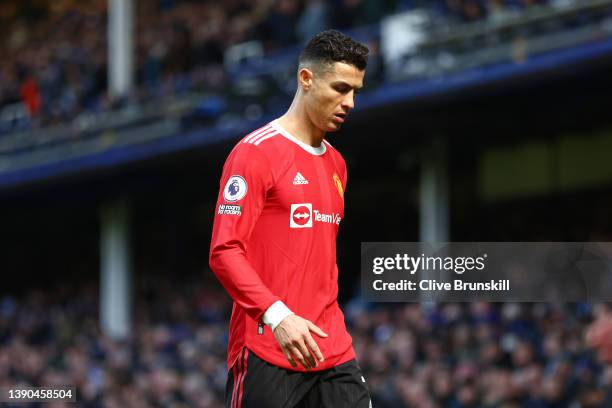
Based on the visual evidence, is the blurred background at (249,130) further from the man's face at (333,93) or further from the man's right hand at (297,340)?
the man's right hand at (297,340)

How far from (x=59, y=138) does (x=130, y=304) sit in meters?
2.74

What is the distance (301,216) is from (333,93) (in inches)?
18.0

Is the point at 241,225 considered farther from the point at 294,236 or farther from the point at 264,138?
the point at 264,138

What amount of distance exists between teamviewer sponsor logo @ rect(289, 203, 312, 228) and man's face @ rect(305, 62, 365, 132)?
30 cm

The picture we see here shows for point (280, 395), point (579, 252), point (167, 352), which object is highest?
point (167, 352)

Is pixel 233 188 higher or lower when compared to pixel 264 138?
lower

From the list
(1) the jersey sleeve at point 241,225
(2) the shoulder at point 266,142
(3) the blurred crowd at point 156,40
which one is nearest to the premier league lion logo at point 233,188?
(1) the jersey sleeve at point 241,225

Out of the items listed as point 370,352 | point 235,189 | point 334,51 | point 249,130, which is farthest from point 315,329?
point 249,130

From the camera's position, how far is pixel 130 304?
21391 mm

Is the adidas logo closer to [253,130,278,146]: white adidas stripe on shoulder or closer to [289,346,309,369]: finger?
[253,130,278,146]: white adidas stripe on shoulder

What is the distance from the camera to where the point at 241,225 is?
16.0 ft

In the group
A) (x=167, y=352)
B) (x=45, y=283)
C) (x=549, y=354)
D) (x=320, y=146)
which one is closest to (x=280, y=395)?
(x=320, y=146)

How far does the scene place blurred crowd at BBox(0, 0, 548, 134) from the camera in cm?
1816

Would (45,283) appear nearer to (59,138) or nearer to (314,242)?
(59,138)
